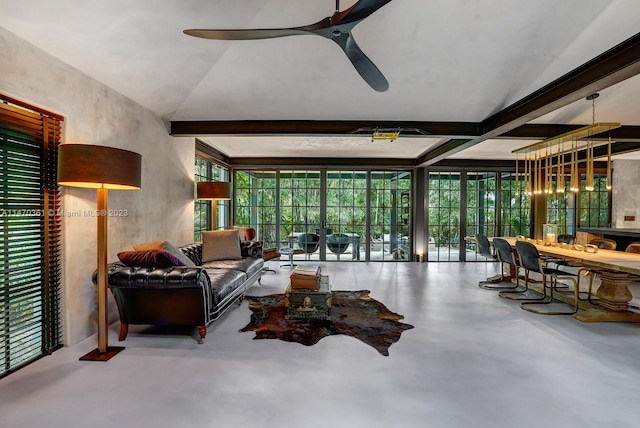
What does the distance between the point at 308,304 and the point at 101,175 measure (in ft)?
7.32

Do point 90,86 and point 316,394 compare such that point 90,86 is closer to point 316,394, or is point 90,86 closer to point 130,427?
point 130,427

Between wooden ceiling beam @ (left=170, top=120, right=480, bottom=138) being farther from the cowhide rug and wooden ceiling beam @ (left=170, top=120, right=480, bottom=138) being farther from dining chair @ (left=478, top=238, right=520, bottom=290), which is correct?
the cowhide rug

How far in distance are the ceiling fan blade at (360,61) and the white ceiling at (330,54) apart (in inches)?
26.9

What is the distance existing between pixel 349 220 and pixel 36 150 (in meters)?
5.91

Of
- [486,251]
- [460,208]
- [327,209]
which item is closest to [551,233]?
[486,251]

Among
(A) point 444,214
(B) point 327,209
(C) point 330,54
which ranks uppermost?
(C) point 330,54

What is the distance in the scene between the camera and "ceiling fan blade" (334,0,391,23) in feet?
5.06

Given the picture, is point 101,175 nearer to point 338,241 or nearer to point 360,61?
point 360,61

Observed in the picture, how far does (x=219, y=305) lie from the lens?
121 inches

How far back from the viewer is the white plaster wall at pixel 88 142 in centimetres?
240

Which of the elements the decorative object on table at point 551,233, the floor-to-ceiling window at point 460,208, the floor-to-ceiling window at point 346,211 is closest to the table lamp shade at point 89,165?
the floor-to-ceiling window at point 346,211

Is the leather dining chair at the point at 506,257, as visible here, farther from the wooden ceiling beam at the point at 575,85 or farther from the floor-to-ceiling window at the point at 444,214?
the floor-to-ceiling window at the point at 444,214

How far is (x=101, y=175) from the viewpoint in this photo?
239 cm

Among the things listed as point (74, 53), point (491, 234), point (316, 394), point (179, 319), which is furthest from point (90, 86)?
point (491, 234)
